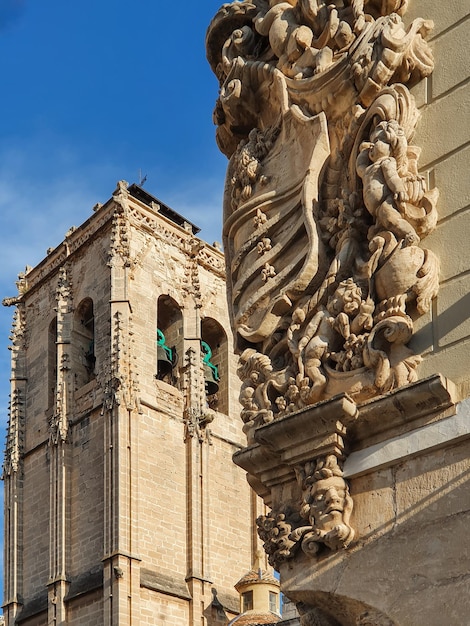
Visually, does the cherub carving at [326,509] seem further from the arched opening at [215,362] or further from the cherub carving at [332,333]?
the arched opening at [215,362]

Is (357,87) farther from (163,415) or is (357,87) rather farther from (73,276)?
(73,276)

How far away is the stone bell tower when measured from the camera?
37750mm

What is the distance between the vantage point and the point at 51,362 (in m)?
42.8

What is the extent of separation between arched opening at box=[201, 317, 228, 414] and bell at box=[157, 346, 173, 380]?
1101 millimetres

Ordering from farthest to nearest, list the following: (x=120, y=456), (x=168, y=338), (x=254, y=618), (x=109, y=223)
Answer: (x=168, y=338) → (x=109, y=223) → (x=120, y=456) → (x=254, y=618)

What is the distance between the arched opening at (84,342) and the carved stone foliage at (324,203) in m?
36.0

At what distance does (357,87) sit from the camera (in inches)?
221

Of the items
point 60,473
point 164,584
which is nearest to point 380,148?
Result: point 164,584

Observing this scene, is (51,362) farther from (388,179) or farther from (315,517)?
(315,517)

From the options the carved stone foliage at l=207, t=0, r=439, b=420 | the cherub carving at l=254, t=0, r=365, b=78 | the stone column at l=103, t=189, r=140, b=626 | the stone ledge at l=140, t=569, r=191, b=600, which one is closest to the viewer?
the carved stone foliage at l=207, t=0, r=439, b=420

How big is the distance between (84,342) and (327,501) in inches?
1505

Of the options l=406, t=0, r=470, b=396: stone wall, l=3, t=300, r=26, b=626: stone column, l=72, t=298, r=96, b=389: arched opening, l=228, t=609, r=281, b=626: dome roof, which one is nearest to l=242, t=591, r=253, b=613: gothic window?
l=228, t=609, r=281, b=626: dome roof

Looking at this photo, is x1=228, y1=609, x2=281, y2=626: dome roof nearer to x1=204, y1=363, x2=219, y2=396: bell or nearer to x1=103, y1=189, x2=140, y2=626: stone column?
x1=103, y1=189, x2=140, y2=626: stone column

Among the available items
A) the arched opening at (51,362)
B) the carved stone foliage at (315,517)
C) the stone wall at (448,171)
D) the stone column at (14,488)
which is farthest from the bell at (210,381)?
the carved stone foliage at (315,517)
